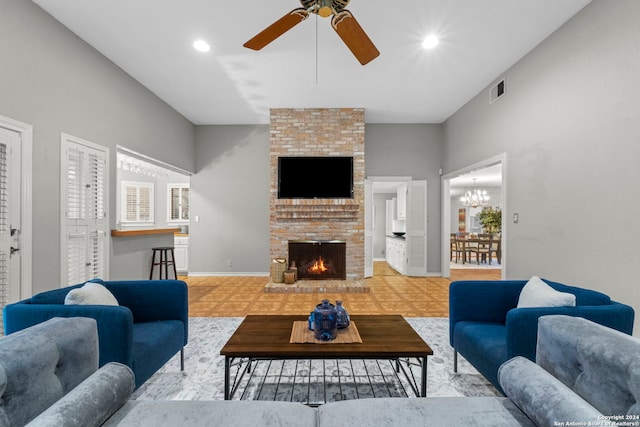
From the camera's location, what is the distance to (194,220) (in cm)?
628

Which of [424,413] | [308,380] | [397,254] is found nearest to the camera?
[424,413]

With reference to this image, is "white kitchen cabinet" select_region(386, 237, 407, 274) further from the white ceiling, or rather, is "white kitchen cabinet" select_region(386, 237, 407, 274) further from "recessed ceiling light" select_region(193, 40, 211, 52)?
"recessed ceiling light" select_region(193, 40, 211, 52)

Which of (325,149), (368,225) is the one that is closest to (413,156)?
(368,225)

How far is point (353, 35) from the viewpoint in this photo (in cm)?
225

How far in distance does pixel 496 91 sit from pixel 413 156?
7.14 ft

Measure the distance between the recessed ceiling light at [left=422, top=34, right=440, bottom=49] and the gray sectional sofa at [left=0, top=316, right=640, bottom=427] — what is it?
10.2 feet

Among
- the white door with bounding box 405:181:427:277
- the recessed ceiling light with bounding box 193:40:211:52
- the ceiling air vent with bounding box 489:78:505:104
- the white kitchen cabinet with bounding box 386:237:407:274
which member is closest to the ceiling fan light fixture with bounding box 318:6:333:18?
the recessed ceiling light with bounding box 193:40:211:52

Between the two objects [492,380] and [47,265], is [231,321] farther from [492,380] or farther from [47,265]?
[492,380]

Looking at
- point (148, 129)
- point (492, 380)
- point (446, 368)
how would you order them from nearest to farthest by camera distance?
1. point (492, 380)
2. point (446, 368)
3. point (148, 129)

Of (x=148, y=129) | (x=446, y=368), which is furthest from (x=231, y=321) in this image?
(x=148, y=129)

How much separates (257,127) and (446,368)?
541 centimetres

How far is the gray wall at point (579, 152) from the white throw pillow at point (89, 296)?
3.86m

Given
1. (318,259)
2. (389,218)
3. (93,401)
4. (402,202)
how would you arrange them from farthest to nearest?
(389,218)
(402,202)
(318,259)
(93,401)

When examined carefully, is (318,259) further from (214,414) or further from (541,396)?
(541,396)
